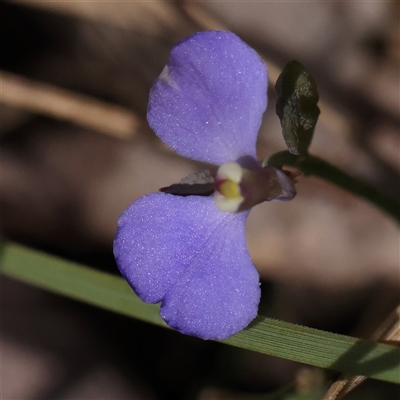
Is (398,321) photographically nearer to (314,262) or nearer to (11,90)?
(314,262)

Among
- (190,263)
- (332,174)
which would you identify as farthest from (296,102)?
(190,263)

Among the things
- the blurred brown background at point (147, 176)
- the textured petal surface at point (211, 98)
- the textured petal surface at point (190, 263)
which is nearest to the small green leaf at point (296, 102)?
the textured petal surface at point (211, 98)

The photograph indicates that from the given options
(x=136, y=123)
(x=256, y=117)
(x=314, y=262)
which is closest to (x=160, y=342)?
(x=314, y=262)

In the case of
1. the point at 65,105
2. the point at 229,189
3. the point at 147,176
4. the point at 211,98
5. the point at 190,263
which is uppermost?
the point at 211,98

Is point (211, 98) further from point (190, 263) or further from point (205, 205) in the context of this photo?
point (190, 263)

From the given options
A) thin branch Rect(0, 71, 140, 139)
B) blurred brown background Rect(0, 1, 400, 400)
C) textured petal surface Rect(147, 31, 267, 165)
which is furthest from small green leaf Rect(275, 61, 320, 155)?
thin branch Rect(0, 71, 140, 139)

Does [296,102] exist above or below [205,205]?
above
